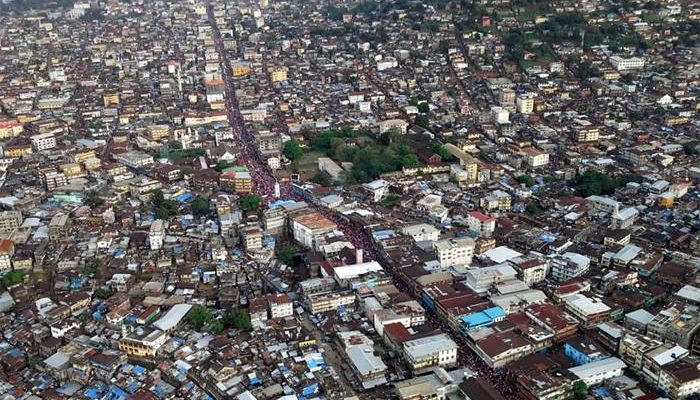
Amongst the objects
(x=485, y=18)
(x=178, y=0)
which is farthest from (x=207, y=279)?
(x=178, y=0)

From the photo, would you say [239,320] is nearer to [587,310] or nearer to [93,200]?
[587,310]

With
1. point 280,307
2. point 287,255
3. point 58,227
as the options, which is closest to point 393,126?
point 287,255

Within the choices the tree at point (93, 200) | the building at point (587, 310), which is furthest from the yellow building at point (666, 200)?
the tree at point (93, 200)

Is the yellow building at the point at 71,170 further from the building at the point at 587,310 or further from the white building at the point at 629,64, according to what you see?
the white building at the point at 629,64

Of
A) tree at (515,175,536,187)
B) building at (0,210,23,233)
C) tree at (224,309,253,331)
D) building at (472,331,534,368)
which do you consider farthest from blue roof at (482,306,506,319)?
building at (0,210,23,233)

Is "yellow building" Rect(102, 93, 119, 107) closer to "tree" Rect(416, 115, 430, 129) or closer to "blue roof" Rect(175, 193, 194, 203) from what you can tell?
"blue roof" Rect(175, 193, 194, 203)
